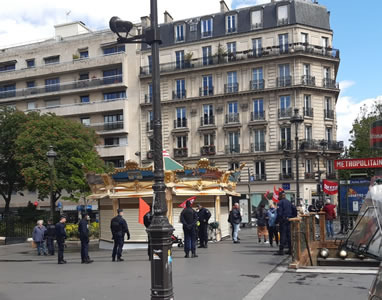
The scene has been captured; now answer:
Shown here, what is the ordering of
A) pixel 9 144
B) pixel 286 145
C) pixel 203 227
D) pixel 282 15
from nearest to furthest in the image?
1. pixel 203 227
2. pixel 9 144
3. pixel 286 145
4. pixel 282 15

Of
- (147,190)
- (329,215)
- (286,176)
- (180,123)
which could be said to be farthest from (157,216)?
(180,123)

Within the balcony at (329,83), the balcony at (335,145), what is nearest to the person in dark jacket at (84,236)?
the balcony at (335,145)

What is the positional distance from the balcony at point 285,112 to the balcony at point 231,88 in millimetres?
4666

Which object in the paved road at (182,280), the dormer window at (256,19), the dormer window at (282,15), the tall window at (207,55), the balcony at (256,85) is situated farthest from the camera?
the tall window at (207,55)

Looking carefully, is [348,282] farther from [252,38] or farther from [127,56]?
[127,56]

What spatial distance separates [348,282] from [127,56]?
42.6 m

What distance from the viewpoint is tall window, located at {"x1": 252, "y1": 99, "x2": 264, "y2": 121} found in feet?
145

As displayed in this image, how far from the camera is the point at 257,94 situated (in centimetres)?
4434

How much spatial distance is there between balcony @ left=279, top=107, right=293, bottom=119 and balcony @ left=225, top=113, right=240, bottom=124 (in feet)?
13.3

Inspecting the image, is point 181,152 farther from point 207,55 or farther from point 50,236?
point 50,236

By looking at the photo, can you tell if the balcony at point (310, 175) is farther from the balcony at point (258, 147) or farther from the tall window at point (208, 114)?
the tall window at point (208, 114)

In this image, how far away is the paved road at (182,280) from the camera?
8.95 m

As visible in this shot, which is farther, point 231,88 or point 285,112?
point 231,88

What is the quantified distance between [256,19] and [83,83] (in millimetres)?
19206
